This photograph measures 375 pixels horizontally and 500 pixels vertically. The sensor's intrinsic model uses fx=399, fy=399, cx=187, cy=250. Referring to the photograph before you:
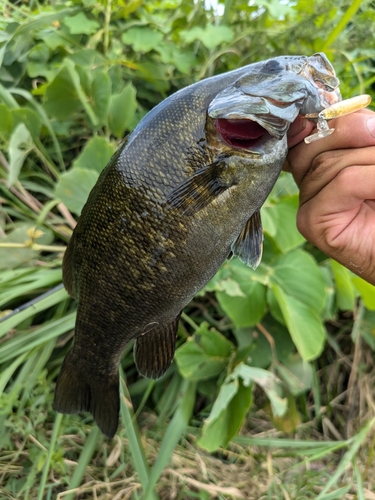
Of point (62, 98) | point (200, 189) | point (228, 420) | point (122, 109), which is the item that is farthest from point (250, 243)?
point (62, 98)

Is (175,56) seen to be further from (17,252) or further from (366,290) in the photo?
(366,290)

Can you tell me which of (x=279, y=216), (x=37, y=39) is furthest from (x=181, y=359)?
(x=37, y=39)

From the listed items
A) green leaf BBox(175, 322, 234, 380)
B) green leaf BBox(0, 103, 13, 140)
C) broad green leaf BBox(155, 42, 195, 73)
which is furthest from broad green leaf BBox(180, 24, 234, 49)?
green leaf BBox(175, 322, 234, 380)

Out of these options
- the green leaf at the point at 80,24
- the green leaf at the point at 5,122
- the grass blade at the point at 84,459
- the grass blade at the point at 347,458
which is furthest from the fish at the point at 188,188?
the green leaf at the point at 80,24

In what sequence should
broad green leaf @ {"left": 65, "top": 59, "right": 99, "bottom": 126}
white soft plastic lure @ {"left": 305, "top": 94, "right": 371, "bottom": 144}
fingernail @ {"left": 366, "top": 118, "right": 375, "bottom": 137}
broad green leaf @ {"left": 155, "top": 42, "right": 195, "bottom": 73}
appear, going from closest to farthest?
white soft plastic lure @ {"left": 305, "top": 94, "right": 371, "bottom": 144}, fingernail @ {"left": 366, "top": 118, "right": 375, "bottom": 137}, broad green leaf @ {"left": 65, "top": 59, "right": 99, "bottom": 126}, broad green leaf @ {"left": 155, "top": 42, "right": 195, "bottom": 73}

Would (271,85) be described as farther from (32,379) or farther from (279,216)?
(32,379)

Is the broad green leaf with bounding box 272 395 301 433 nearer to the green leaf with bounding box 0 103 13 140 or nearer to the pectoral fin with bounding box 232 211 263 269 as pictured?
the pectoral fin with bounding box 232 211 263 269
